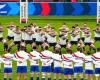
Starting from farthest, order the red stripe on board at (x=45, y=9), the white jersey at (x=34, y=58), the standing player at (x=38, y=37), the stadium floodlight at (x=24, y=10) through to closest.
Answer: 1. the red stripe on board at (x=45, y=9)
2. the stadium floodlight at (x=24, y=10)
3. the standing player at (x=38, y=37)
4. the white jersey at (x=34, y=58)

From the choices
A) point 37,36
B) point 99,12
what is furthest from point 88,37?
point 99,12

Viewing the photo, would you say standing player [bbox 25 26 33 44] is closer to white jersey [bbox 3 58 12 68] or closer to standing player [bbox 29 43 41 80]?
standing player [bbox 29 43 41 80]

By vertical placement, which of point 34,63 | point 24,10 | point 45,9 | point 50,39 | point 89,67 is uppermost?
point 24,10

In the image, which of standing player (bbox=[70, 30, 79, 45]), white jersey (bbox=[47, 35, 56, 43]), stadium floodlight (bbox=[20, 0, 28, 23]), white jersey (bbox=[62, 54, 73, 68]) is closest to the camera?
white jersey (bbox=[62, 54, 73, 68])

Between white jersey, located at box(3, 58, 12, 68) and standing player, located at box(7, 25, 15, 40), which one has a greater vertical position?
standing player, located at box(7, 25, 15, 40)

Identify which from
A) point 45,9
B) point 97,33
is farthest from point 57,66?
point 45,9

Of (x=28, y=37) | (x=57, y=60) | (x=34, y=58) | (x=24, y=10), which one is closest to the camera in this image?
(x=57, y=60)

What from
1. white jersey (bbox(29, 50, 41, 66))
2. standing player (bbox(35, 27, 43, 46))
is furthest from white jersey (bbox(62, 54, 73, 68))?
standing player (bbox(35, 27, 43, 46))

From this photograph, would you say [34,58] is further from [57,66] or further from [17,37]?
[17,37]

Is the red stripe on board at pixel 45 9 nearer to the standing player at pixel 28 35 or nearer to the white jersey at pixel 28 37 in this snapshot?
the standing player at pixel 28 35

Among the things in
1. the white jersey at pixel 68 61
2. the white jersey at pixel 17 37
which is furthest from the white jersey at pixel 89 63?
the white jersey at pixel 17 37

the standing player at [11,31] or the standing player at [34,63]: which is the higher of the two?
the standing player at [11,31]

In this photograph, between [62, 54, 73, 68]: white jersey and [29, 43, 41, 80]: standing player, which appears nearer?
[62, 54, 73, 68]: white jersey

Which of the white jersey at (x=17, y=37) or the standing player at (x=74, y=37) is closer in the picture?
the standing player at (x=74, y=37)
